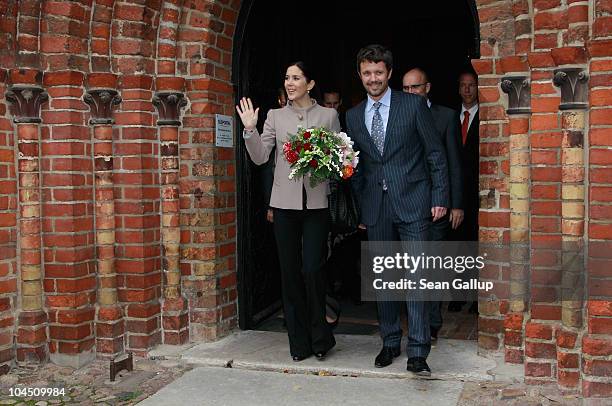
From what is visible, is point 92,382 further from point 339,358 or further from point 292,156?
point 292,156

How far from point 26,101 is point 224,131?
146 cm

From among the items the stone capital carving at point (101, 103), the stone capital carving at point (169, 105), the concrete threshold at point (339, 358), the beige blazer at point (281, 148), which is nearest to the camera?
the concrete threshold at point (339, 358)

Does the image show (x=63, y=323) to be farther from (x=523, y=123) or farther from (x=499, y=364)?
(x=523, y=123)

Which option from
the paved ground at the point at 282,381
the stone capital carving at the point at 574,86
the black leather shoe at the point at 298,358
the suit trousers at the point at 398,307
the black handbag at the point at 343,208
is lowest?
the paved ground at the point at 282,381

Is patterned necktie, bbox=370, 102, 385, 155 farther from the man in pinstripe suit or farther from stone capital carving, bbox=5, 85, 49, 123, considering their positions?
stone capital carving, bbox=5, 85, 49, 123

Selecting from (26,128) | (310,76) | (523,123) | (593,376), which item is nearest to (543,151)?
(523,123)

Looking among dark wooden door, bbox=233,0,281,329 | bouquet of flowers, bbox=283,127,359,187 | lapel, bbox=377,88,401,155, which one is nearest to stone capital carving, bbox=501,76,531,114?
lapel, bbox=377,88,401,155

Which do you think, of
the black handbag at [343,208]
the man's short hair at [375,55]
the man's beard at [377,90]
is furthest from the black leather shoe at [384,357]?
the man's short hair at [375,55]

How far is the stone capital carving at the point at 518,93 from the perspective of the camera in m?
4.51

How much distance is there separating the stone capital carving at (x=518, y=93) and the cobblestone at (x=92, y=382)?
2838 mm

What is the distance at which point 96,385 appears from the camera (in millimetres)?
4809

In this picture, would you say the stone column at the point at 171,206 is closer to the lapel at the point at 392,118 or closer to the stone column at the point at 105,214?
the stone column at the point at 105,214

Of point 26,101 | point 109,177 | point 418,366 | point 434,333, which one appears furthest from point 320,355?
point 26,101

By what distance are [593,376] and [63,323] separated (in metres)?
3.59
